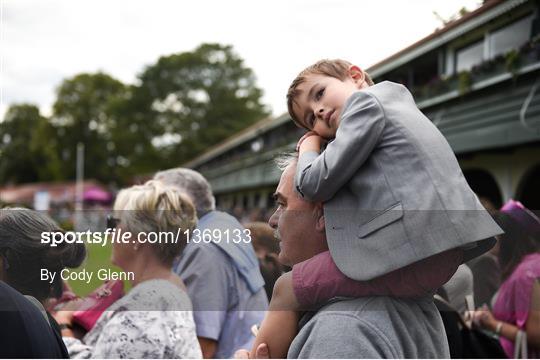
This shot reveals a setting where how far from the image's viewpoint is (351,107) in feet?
4.24

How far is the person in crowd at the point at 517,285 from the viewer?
1936 millimetres

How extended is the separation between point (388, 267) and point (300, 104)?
1.46 feet

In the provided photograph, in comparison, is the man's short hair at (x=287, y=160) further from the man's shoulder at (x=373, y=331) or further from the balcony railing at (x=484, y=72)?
the balcony railing at (x=484, y=72)

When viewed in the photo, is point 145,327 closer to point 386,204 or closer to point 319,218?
point 319,218

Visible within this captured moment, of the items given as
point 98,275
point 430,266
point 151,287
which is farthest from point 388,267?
point 151,287

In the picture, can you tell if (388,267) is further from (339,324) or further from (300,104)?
(300,104)

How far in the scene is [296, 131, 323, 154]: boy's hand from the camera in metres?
1.38

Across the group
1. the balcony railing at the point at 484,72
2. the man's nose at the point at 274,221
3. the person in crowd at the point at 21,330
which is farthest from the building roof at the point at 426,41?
the balcony railing at the point at 484,72

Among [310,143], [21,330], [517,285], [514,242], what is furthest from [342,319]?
[517,285]

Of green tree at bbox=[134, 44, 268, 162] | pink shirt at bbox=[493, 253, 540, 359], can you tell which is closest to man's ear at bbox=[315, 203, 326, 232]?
pink shirt at bbox=[493, 253, 540, 359]

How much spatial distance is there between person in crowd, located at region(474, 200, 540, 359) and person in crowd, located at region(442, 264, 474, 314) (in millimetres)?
161

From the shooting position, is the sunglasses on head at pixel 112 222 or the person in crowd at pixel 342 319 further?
the sunglasses on head at pixel 112 222

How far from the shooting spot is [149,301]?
193cm

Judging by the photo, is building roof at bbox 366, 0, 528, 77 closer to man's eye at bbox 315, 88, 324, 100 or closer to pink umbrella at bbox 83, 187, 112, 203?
man's eye at bbox 315, 88, 324, 100
